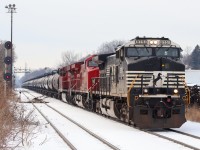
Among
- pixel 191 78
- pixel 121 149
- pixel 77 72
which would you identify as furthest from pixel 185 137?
pixel 191 78

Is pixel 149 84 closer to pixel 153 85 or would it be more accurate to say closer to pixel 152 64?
pixel 153 85

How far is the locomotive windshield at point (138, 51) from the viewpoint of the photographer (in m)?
17.0

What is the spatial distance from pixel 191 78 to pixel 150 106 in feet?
194

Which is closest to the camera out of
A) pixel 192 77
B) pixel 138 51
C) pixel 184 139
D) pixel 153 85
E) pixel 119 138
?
pixel 184 139

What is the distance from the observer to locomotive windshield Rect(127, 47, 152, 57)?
1698cm

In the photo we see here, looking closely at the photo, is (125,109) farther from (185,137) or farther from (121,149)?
(121,149)

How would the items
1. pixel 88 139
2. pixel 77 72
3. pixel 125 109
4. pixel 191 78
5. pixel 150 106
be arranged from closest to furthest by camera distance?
1. pixel 88 139
2. pixel 150 106
3. pixel 125 109
4. pixel 77 72
5. pixel 191 78

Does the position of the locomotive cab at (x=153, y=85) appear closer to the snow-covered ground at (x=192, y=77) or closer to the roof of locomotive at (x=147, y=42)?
the roof of locomotive at (x=147, y=42)

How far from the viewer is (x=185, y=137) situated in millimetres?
13938

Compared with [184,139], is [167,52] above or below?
above

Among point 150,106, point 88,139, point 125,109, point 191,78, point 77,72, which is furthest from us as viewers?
point 191,78

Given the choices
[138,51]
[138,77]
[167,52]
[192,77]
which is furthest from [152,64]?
[192,77]

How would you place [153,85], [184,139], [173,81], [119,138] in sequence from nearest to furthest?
1. [184,139]
2. [119,138]
3. [153,85]
4. [173,81]

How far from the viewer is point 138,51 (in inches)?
671
